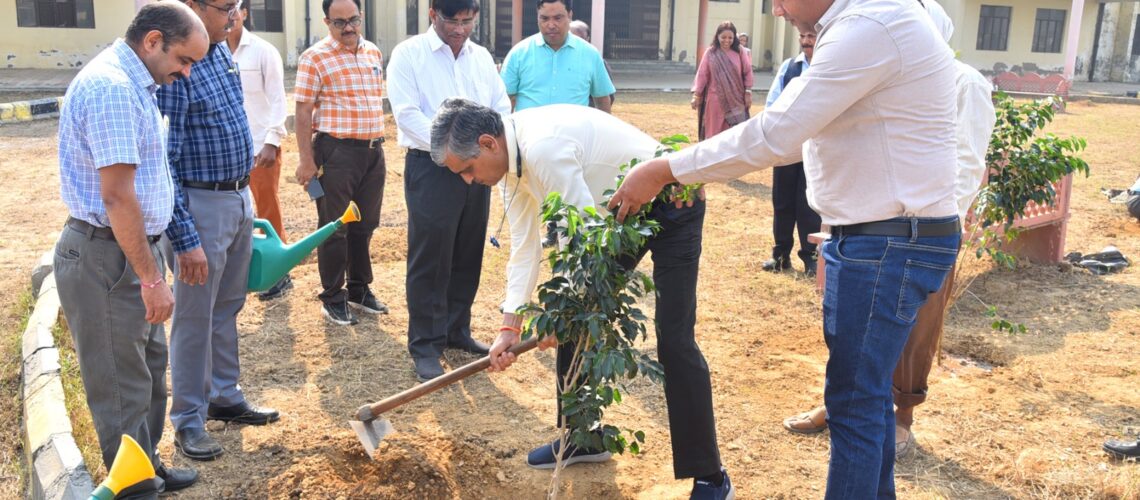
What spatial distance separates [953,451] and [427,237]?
2566 millimetres

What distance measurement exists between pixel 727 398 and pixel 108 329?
108 inches

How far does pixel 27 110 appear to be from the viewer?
13586 millimetres

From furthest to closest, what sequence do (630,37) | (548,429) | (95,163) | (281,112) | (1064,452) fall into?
(630,37) → (281,112) → (548,429) → (1064,452) → (95,163)

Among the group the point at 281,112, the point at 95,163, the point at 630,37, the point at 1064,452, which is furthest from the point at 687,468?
the point at 630,37

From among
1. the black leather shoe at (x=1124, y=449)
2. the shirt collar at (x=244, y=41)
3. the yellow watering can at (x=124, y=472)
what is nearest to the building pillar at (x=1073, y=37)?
the black leather shoe at (x=1124, y=449)

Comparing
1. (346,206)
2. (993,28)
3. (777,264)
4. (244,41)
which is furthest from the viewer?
(993,28)

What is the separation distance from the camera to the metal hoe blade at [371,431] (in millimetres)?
3540

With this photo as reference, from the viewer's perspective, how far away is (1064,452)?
394 centimetres

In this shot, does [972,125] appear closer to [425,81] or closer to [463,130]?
[463,130]

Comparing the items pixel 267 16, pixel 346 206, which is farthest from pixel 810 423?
pixel 267 16

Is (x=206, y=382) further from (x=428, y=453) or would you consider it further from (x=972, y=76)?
(x=972, y=76)

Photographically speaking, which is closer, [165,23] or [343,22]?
[165,23]

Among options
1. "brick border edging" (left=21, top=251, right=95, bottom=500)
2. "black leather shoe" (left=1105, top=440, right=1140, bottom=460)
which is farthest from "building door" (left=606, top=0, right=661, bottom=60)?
"black leather shoe" (left=1105, top=440, right=1140, bottom=460)

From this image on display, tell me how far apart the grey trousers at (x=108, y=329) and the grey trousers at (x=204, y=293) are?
40 cm
